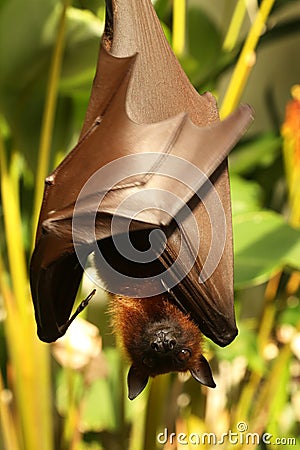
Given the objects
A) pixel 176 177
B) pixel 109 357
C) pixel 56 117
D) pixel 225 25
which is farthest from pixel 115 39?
pixel 225 25

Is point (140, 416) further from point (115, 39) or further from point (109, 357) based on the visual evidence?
point (115, 39)

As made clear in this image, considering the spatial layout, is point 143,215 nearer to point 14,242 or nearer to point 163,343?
point 163,343

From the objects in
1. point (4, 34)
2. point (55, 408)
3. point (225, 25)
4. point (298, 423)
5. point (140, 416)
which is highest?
point (4, 34)

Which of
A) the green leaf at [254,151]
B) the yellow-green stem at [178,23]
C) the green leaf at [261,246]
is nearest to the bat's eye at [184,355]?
the green leaf at [261,246]

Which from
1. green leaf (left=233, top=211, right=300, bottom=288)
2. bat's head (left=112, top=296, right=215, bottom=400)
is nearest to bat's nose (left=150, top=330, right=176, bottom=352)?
bat's head (left=112, top=296, right=215, bottom=400)

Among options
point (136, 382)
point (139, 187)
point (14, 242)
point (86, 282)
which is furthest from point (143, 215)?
point (86, 282)

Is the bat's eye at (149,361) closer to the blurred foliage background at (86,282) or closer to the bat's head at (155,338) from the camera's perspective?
the bat's head at (155,338)
